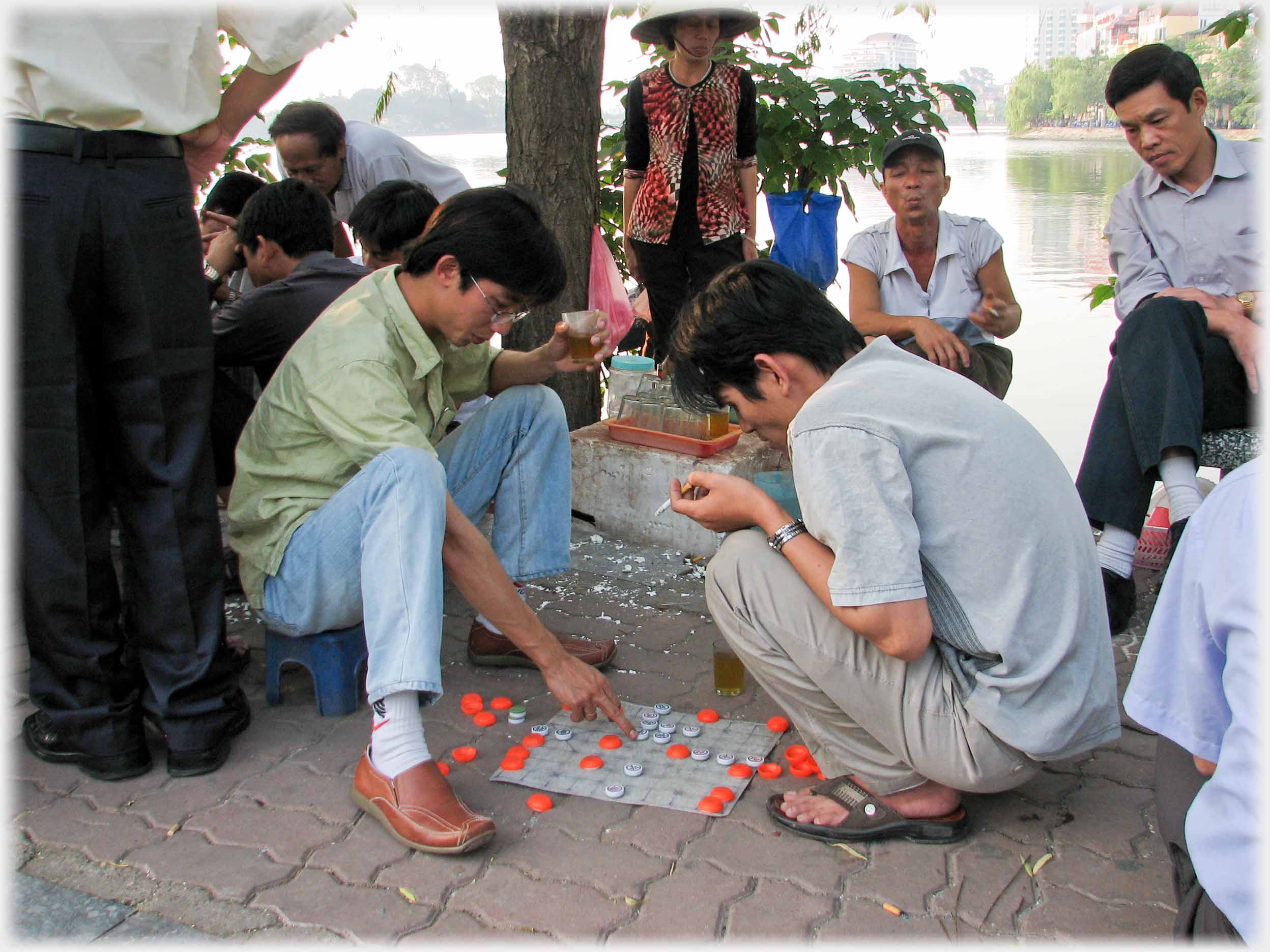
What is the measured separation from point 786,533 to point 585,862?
81cm

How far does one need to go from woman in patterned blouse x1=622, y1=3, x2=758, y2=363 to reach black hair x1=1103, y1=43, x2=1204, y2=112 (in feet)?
5.65

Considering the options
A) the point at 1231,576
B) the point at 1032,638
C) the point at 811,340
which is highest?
the point at 811,340

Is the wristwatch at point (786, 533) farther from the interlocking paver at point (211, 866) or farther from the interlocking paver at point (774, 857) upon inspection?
the interlocking paver at point (211, 866)

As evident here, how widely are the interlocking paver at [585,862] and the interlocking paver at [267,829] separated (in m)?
0.41

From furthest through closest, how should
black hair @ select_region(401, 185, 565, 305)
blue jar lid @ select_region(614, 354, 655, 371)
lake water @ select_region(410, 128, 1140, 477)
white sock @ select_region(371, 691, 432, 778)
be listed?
lake water @ select_region(410, 128, 1140, 477)
blue jar lid @ select_region(614, 354, 655, 371)
black hair @ select_region(401, 185, 565, 305)
white sock @ select_region(371, 691, 432, 778)

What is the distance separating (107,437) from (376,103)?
4666mm

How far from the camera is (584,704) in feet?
8.87

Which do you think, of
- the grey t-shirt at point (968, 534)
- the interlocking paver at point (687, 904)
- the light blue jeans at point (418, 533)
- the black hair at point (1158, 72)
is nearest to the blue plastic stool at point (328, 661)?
the light blue jeans at point (418, 533)

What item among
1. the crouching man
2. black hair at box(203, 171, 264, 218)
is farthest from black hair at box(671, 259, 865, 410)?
black hair at box(203, 171, 264, 218)

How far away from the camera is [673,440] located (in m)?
4.27

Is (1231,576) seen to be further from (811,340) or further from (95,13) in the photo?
(95,13)

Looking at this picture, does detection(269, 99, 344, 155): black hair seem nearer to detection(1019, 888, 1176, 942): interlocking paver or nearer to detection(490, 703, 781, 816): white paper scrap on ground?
detection(490, 703, 781, 816): white paper scrap on ground

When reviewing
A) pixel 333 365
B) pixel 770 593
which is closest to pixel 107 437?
pixel 333 365

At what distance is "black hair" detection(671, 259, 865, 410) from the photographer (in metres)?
2.27
